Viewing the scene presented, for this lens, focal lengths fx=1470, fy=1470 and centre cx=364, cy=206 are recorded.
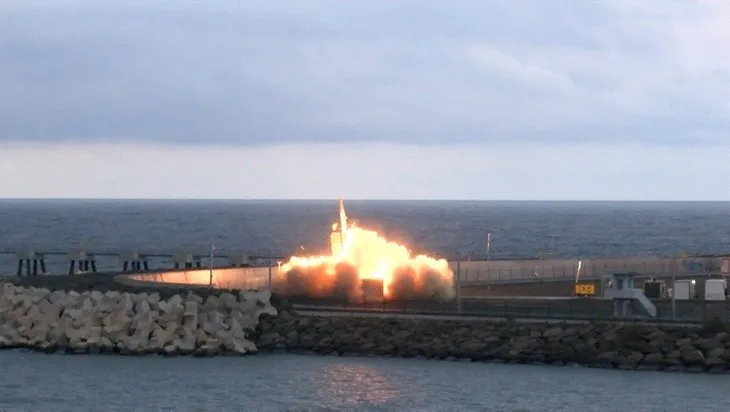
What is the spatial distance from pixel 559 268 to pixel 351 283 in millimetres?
19335

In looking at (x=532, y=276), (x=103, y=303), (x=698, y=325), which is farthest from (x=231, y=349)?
(x=532, y=276)

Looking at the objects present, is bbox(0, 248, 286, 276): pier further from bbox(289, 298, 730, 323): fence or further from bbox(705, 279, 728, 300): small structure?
bbox(705, 279, 728, 300): small structure

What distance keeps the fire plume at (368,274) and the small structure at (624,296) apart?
7886 millimetres

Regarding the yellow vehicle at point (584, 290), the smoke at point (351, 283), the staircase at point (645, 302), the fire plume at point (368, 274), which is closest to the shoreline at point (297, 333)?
the staircase at point (645, 302)

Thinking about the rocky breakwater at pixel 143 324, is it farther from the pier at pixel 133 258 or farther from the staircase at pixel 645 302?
the staircase at pixel 645 302

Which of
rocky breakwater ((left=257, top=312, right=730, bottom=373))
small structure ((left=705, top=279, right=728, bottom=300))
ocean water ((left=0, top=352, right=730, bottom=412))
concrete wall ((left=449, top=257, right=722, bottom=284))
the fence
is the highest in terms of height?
concrete wall ((left=449, top=257, right=722, bottom=284))

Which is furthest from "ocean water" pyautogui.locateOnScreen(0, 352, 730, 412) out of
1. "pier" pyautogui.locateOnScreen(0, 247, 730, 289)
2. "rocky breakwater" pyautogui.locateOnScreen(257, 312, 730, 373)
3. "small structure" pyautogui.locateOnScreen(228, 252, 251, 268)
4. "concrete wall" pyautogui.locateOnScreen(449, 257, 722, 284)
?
"small structure" pyautogui.locateOnScreen(228, 252, 251, 268)

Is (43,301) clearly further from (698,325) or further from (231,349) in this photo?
(698,325)

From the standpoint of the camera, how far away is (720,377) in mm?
48094

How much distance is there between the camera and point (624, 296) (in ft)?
186

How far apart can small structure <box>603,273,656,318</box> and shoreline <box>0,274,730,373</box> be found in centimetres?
375

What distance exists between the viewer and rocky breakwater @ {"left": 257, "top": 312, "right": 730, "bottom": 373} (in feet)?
163

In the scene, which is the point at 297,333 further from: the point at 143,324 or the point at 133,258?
the point at 133,258

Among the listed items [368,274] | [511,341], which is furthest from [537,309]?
[368,274]
